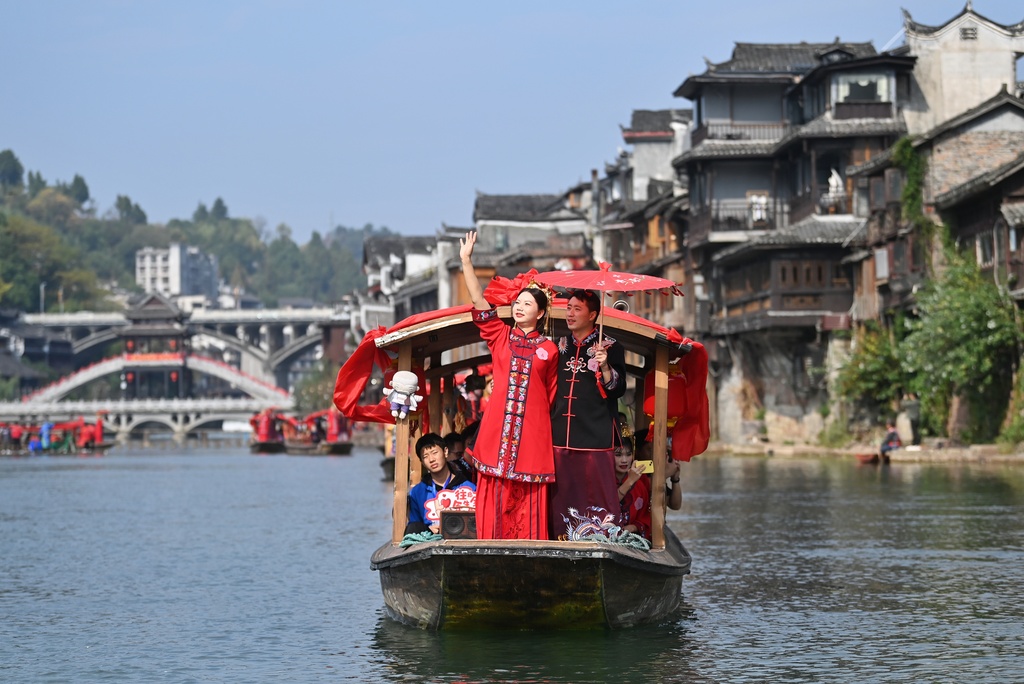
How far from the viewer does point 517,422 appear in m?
13.2

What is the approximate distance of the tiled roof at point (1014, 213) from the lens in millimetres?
37344

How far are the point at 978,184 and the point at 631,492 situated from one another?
2723 centimetres

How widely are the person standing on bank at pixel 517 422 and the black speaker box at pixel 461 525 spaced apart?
0.94 feet

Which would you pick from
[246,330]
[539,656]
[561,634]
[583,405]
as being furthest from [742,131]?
[246,330]

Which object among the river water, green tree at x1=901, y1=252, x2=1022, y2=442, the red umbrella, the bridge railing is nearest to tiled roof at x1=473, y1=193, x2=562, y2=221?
the bridge railing

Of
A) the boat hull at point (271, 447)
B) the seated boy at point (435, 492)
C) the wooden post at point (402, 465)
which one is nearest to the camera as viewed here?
the wooden post at point (402, 465)

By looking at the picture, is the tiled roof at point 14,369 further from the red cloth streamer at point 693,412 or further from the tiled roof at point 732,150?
the red cloth streamer at point 693,412

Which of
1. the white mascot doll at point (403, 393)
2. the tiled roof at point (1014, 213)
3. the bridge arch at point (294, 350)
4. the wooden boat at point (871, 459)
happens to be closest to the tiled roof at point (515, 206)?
the wooden boat at point (871, 459)

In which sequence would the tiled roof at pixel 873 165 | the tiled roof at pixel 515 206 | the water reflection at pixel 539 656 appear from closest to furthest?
the water reflection at pixel 539 656, the tiled roof at pixel 873 165, the tiled roof at pixel 515 206

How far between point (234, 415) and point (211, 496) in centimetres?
8372

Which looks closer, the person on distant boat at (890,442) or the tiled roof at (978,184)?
the tiled roof at (978,184)

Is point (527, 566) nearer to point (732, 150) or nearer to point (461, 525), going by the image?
point (461, 525)

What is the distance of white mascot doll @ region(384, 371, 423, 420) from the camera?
542 inches

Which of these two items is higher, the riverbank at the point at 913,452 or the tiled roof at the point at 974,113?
the tiled roof at the point at 974,113
